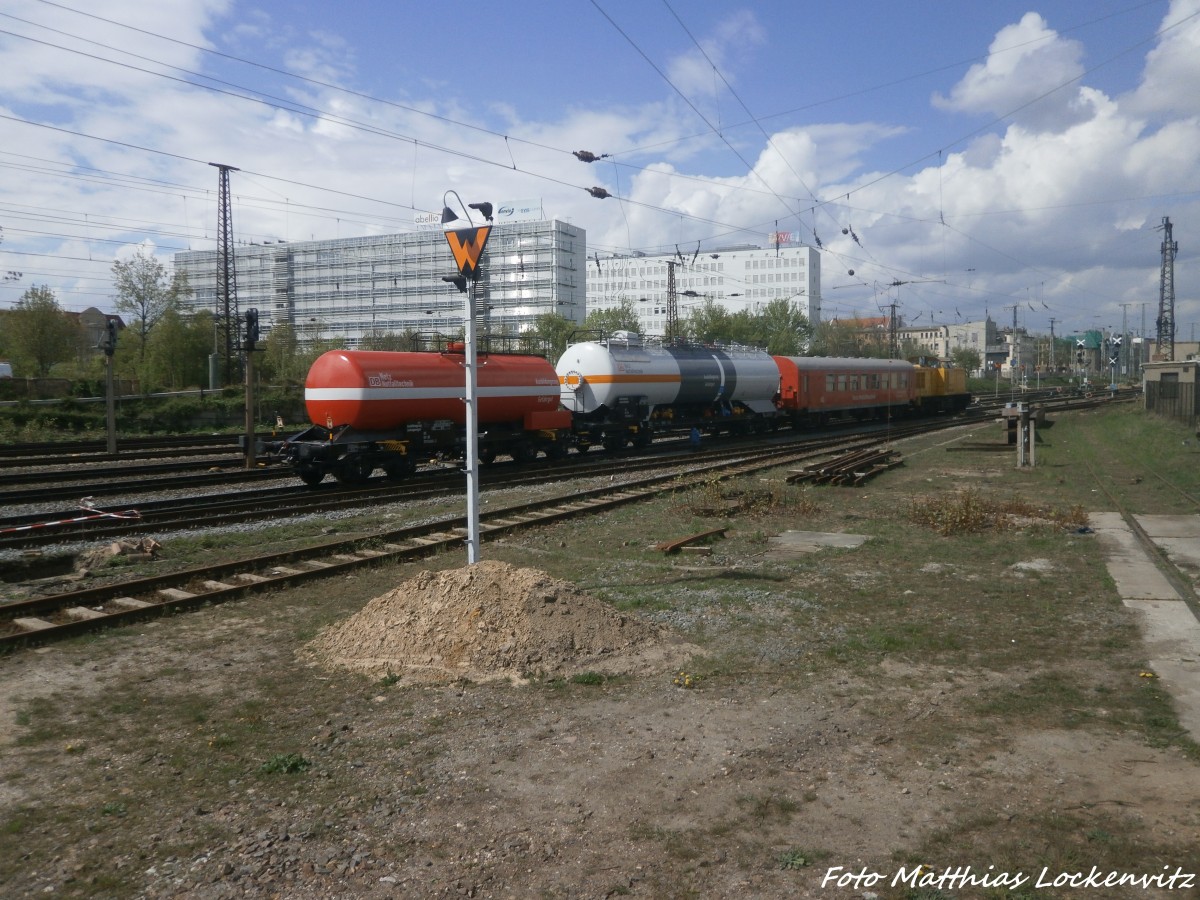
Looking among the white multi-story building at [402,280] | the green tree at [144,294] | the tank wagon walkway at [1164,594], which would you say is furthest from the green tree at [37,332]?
the white multi-story building at [402,280]

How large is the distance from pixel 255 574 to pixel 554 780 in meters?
6.75

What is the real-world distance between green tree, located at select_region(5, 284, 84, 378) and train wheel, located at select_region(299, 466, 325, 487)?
33.0 metres

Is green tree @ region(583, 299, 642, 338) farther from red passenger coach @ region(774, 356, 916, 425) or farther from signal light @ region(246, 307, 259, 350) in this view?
signal light @ region(246, 307, 259, 350)

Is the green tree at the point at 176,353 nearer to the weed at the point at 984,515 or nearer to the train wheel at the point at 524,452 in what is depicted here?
the train wheel at the point at 524,452

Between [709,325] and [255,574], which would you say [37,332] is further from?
[709,325]

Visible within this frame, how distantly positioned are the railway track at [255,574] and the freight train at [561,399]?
386 cm

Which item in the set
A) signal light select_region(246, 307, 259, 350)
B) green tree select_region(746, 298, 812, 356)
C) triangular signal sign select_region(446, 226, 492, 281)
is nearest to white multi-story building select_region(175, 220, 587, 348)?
green tree select_region(746, 298, 812, 356)

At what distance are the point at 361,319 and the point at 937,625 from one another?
367 feet

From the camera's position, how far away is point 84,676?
700 centimetres

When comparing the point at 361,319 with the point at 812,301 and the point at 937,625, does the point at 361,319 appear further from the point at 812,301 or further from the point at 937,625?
the point at 937,625

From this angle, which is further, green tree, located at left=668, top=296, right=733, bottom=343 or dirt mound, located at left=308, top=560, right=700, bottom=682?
green tree, located at left=668, top=296, right=733, bottom=343

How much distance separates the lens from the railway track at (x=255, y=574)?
27.6ft

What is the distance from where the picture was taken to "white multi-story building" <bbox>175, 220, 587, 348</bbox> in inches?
4077

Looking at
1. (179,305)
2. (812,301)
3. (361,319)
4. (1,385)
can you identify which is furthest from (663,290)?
(1,385)
